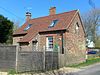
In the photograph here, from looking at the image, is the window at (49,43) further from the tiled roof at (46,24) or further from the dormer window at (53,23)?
the dormer window at (53,23)

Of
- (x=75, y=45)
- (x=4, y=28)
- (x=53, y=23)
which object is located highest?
(x=53, y=23)

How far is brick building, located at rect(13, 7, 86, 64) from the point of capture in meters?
28.9

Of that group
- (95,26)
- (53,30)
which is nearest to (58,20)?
(53,30)

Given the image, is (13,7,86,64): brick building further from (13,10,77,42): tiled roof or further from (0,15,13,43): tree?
(0,15,13,43): tree

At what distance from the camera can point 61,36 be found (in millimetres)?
29109

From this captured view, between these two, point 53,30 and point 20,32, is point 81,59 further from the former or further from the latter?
point 20,32

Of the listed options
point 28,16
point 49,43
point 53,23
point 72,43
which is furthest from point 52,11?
point 72,43

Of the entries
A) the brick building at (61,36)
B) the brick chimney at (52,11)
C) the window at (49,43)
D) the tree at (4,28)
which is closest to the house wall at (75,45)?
the brick building at (61,36)

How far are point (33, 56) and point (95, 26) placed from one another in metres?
53.7

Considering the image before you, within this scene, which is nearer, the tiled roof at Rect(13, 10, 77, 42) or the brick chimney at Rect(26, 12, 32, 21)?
the tiled roof at Rect(13, 10, 77, 42)

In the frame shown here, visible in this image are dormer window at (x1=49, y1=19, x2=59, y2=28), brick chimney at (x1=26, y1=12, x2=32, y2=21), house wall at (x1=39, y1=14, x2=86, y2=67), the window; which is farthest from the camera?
brick chimney at (x1=26, y1=12, x2=32, y2=21)

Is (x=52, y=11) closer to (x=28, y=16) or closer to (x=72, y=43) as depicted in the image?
(x=28, y=16)

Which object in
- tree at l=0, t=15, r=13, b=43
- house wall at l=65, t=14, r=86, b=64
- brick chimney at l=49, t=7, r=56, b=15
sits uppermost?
brick chimney at l=49, t=7, r=56, b=15

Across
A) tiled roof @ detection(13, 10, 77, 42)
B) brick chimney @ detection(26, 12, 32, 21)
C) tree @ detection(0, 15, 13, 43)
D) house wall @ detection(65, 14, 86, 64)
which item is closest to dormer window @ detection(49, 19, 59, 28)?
tiled roof @ detection(13, 10, 77, 42)
